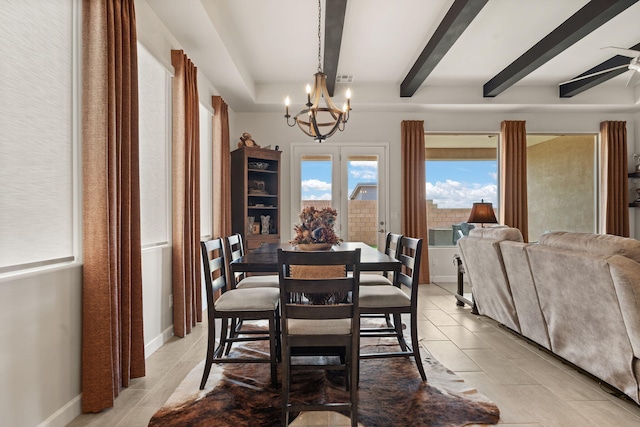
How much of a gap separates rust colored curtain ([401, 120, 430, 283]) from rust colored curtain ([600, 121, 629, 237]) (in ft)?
9.26

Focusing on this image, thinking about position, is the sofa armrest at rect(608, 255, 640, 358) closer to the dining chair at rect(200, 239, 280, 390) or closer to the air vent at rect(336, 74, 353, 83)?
the dining chair at rect(200, 239, 280, 390)

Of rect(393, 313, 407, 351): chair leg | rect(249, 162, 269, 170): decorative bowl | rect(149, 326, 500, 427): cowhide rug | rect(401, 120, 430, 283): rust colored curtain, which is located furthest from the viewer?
rect(401, 120, 430, 283): rust colored curtain

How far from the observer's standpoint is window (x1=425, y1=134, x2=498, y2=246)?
613 centimetres

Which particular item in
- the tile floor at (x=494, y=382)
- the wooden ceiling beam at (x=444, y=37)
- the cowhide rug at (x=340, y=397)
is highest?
the wooden ceiling beam at (x=444, y=37)

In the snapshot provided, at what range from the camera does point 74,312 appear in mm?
1981

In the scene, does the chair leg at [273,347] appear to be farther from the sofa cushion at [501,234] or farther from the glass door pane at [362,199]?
the glass door pane at [362,199]

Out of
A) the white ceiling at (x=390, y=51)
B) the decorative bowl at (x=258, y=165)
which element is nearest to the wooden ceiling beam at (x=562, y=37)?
the white ceiling at (x=390, y=51)

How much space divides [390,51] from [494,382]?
3.54 m

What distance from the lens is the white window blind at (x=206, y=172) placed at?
447 cm

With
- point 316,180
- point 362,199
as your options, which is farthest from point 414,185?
point 316,180

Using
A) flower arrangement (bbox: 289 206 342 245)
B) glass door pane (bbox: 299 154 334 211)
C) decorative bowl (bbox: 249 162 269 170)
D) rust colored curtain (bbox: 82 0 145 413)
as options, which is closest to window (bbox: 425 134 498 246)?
glass door pane (bbox: 299 154 334 211)

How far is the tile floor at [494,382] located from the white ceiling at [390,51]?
2636mm

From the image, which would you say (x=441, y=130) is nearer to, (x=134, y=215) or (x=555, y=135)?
(x=555, y=135)

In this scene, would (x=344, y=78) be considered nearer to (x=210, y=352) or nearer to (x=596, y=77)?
(x=596, y=77)
